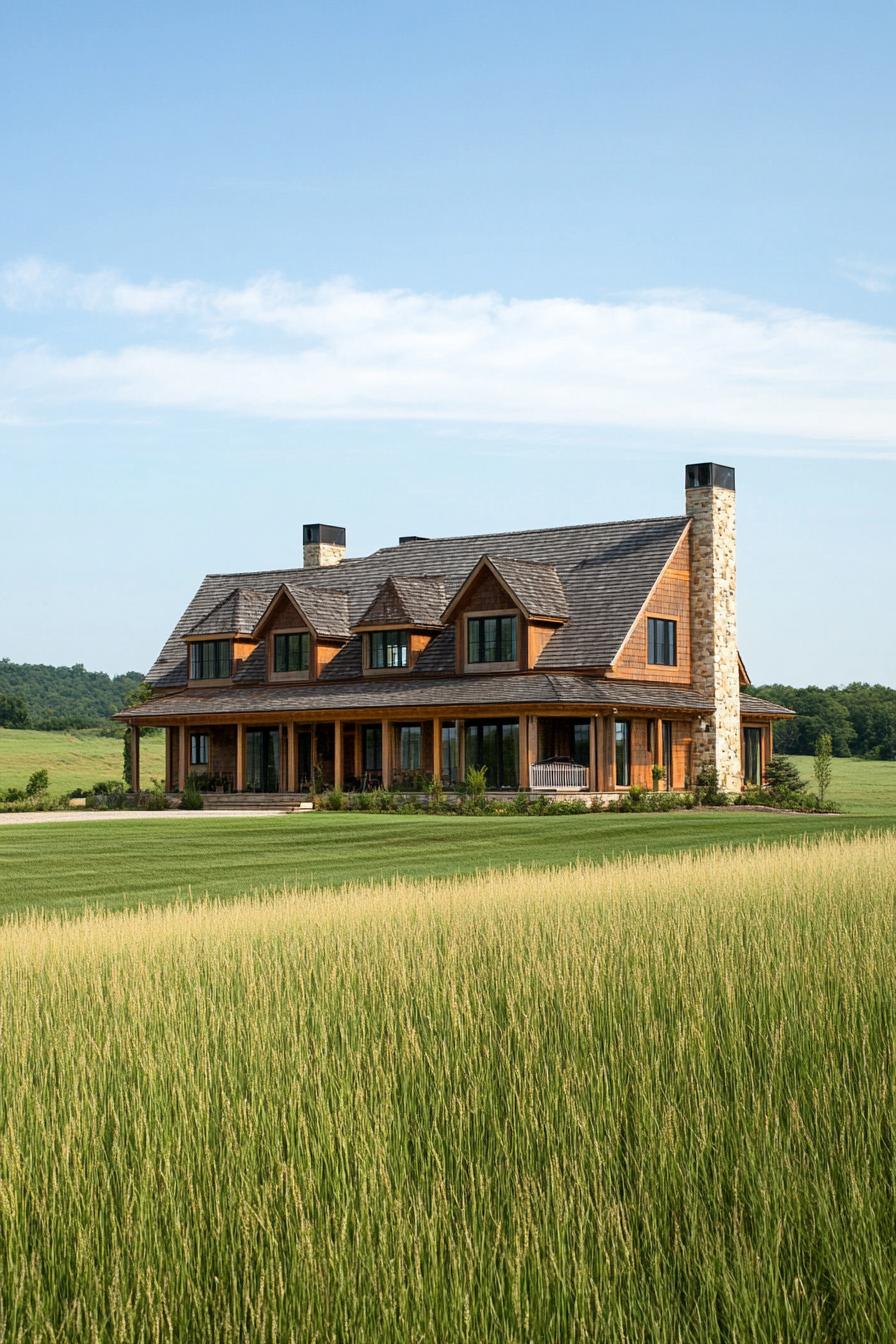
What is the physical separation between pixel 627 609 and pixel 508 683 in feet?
13.5

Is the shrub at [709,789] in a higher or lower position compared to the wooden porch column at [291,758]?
lower

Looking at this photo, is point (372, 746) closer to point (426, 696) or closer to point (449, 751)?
point (449, 751)

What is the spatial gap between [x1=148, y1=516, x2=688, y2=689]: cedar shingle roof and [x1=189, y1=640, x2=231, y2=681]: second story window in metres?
1.67

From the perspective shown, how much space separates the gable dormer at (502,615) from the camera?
42406mm

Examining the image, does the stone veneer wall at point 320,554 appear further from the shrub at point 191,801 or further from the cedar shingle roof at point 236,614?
the shrub at point 191,801

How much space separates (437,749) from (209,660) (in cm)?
1117

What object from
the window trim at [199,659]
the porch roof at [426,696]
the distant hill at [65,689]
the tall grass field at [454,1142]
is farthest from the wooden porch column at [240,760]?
the distant hill at [65,689]

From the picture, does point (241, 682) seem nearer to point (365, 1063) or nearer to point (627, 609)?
point (627, 609)

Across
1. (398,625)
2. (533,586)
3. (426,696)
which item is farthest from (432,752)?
(533,586)

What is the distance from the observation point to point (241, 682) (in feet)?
159

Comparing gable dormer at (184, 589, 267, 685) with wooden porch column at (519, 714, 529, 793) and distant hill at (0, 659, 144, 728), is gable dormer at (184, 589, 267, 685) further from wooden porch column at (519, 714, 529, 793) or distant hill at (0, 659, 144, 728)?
distant hill at (0, 659, 144, 728)

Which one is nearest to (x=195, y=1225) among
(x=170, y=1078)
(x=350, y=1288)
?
(x=350, y=1288)

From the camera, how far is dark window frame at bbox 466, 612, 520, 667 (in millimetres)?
42844

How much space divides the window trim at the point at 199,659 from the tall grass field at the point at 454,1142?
3812 cm
